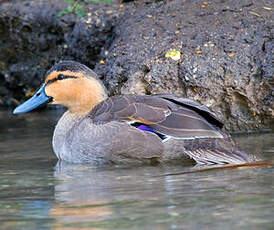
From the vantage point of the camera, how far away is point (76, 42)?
36.9 feet

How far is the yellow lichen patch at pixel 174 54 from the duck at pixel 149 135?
1.75 m

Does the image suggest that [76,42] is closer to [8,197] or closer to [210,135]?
[210,135]

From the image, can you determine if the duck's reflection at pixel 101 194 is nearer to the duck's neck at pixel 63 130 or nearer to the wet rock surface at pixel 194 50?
the duck's neck at pixel 63 130

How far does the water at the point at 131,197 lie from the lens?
4.04 meters

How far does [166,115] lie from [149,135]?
24cm

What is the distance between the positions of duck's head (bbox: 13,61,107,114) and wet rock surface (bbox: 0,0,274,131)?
1.23 m

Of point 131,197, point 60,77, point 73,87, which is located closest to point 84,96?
point 73,87

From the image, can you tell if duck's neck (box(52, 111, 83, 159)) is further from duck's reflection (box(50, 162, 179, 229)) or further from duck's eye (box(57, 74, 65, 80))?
duck's reflection (box(50, 162, 179, 229))

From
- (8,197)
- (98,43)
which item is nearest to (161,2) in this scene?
(98,43)

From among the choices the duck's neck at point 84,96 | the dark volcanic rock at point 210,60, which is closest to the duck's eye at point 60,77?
the duck's neck at point 84,96

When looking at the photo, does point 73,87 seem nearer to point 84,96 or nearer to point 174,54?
point 84,96

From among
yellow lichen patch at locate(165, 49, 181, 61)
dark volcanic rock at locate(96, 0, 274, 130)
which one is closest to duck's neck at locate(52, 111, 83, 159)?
dark volcanic rock at locate(96, 0, 274, 130)

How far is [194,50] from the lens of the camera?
8.61 meters

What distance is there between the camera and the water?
404cm
